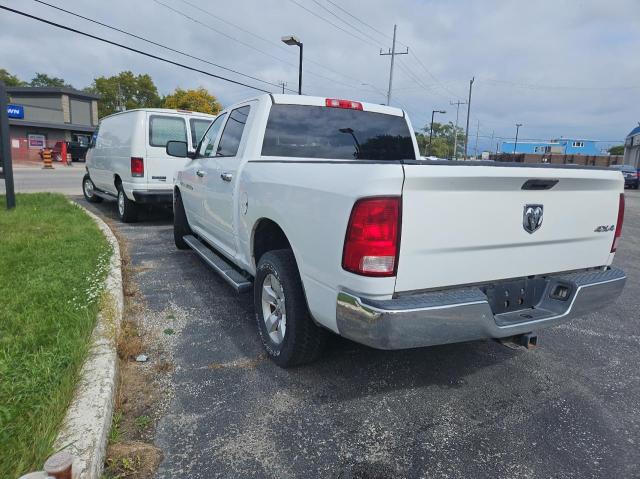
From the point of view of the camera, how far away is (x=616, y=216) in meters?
3.22

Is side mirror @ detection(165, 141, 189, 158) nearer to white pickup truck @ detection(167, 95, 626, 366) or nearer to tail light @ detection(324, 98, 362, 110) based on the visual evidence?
white pickup truck @ detection(167, 95, 626, 366)

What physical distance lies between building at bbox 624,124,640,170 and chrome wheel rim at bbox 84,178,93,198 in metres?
51.5

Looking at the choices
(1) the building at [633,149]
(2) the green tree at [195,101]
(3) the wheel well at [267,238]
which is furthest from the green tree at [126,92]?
(3) the wheel well at [267,238]

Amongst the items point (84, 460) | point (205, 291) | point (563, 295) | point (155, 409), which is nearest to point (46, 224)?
point (205, 291)

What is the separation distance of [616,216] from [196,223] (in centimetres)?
418

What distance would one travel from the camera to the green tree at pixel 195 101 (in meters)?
52.9

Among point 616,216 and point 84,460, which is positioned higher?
point 616,216

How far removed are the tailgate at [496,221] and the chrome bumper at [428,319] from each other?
11cm

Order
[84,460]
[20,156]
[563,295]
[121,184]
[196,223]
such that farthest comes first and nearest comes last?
[20,156] < [121,184] < [196,223] < [563,295] < [84,460]

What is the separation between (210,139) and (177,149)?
616 mm

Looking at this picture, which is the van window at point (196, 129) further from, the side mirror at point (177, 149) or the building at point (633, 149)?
the building at point (633, 149)

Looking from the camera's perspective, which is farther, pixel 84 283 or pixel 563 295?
pixel 84 283

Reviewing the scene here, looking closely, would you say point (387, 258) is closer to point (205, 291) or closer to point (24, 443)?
point (24, 443)

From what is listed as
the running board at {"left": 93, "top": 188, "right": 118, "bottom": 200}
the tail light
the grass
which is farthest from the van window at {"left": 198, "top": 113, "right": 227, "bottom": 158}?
the running board at {"left": 93, "top": 188, "right": 118, "bottom": 200}
